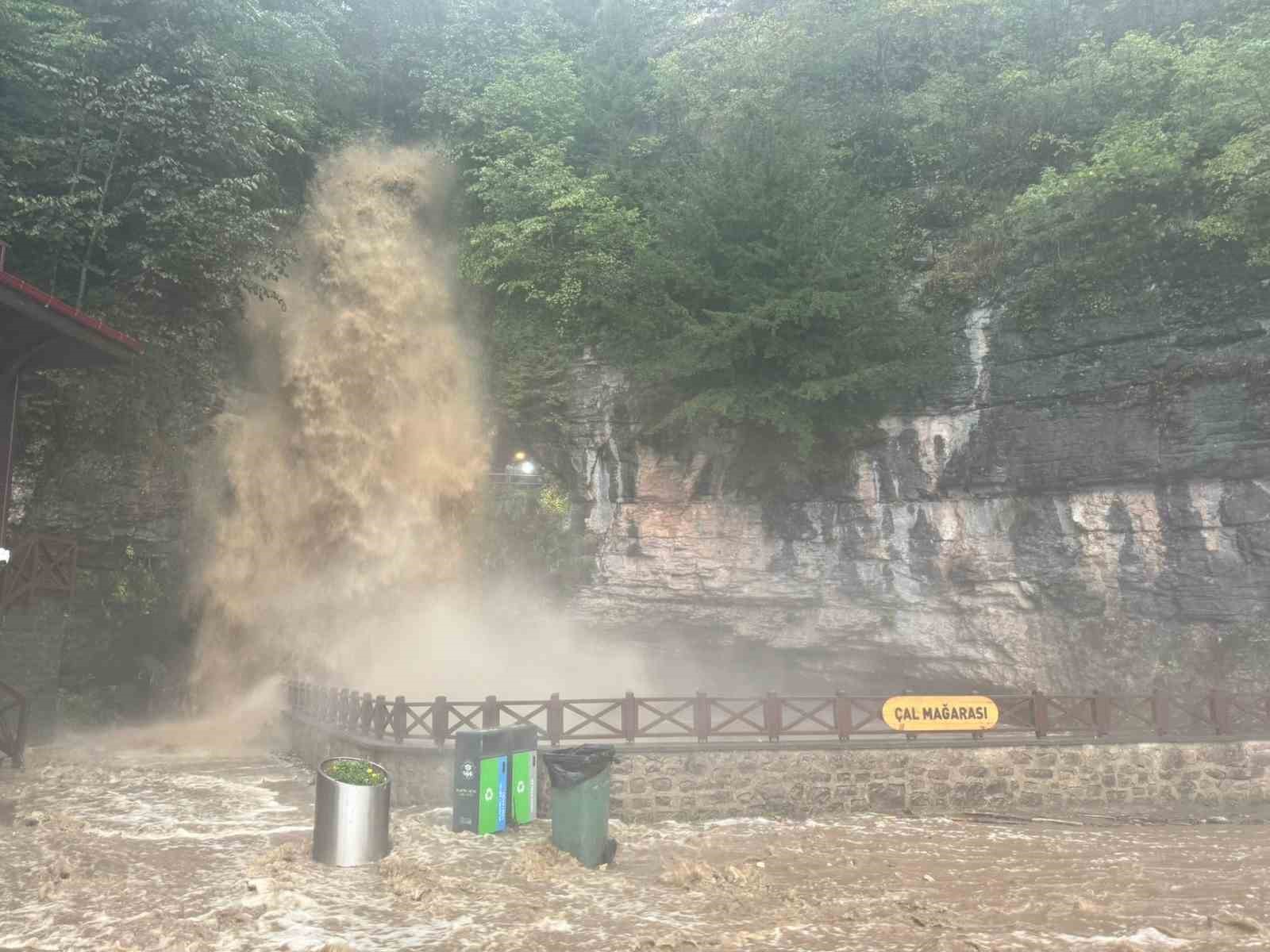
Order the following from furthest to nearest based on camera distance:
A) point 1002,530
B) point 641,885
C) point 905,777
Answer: point 1002,530 < point 905,777 < point 641,885

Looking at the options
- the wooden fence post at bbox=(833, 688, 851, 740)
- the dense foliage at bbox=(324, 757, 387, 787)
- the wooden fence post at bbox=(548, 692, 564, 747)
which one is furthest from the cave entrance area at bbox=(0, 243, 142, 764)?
the wooden fence post at bbox=(833, 688, 851, 740)

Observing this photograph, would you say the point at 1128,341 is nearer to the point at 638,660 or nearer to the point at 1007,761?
the point at 1007,761

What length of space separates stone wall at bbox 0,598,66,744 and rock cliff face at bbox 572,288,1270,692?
10926 millimetres

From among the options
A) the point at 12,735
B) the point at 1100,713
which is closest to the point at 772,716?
the point at 1100,713

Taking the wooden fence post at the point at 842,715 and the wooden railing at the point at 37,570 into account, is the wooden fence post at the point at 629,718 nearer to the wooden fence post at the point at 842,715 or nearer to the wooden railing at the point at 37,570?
the wooden fence post at the point at 842,715

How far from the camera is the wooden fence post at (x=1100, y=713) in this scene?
1266 centimetres

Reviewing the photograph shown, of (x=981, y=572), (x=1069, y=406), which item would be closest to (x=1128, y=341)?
(x=1069, y=406)

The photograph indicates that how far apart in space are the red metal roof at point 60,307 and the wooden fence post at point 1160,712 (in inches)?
701

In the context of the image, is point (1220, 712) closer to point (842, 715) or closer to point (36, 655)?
point (842, 715)

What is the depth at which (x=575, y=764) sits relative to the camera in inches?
369

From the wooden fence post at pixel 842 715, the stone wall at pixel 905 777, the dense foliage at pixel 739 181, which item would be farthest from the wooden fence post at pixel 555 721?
the dense foliage at pixel 739 181

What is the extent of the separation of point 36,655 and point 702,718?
12961 mm

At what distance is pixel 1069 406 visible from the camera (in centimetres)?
1585

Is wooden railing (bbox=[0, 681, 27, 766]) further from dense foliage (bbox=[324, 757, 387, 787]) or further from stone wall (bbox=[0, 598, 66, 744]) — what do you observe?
dense foliage (bbox=[324, 757, 387, 787])
